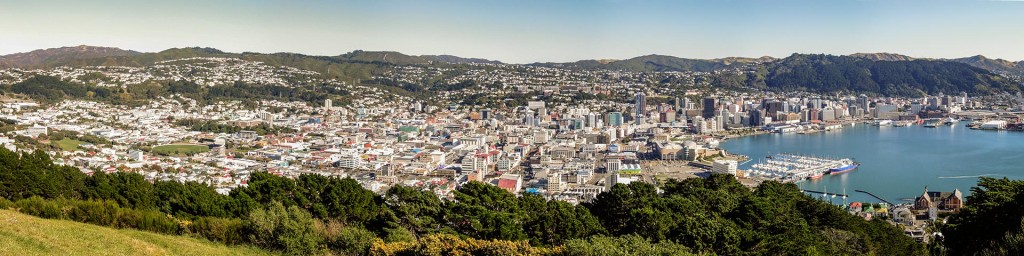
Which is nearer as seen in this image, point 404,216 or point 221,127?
point 404,216

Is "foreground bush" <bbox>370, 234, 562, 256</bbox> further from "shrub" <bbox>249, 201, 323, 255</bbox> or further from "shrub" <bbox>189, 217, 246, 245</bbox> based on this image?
"shrub" <bbox>189, 217, 246, 245</bbox>

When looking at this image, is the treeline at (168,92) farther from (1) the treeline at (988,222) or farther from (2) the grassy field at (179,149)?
(1) the treeline at (988,222)

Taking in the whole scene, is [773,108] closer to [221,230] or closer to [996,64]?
[221,230]

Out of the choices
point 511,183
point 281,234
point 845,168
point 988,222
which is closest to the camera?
point 281,234

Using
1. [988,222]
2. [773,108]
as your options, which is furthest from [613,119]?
[988,222]

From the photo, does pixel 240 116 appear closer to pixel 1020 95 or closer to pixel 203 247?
pixel 203 247

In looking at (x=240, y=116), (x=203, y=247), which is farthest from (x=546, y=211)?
(x=240, y=116)

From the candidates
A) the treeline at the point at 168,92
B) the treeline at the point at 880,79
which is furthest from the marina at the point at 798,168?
the treeline at the point at 880,79
